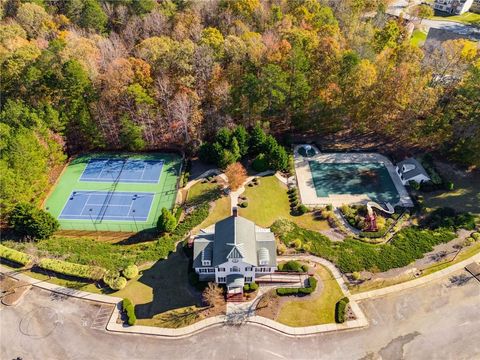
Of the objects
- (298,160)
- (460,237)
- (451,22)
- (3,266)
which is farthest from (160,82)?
A: (451,22)

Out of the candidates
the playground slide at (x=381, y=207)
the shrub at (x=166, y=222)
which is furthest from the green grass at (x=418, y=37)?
the shrub at (x=166, y=222)

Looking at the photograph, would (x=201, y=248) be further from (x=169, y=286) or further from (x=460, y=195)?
(x=460, y=195)

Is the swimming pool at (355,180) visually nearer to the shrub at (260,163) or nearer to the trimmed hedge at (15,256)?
the shrub at (260,163)

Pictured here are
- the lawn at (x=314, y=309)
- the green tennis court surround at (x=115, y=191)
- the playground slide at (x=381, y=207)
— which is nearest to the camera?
the lawn at (x=314, y=309)

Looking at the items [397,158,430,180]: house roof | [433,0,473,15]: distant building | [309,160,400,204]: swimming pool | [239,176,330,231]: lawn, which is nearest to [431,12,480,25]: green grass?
[433,0,473,15]: distant building

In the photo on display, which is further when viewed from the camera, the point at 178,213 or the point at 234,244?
the point at 178,213

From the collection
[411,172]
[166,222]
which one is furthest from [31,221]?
[411,172]

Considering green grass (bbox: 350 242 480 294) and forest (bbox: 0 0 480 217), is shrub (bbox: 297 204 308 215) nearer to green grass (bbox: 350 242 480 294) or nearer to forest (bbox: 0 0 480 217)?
green grass (bbox: 350 242 480 294)

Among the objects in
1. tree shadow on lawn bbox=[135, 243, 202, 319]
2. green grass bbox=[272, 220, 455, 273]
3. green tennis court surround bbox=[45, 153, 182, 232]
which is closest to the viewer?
tree shadow on lawn bbox=[135, 243, 202, 319]
